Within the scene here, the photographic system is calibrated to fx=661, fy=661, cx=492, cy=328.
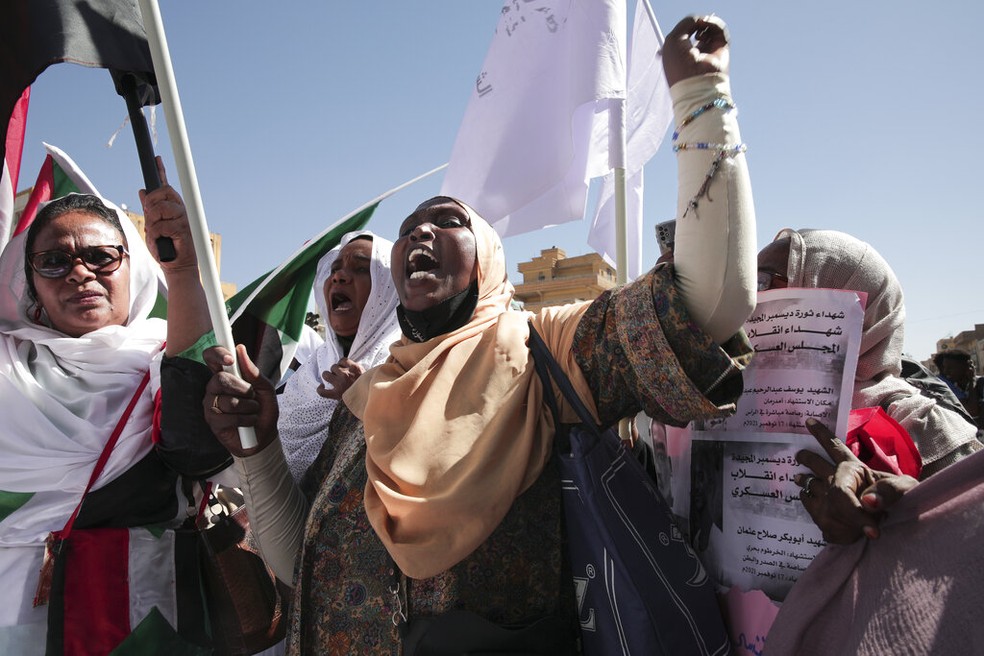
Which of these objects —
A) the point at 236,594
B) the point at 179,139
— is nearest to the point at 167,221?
the point at 179,139

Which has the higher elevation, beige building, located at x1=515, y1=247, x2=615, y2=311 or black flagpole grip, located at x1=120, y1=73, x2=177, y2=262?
black flagpole grip, located at x1=120, y1=73, x2=177, y2=262

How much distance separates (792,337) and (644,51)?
6.74 ft

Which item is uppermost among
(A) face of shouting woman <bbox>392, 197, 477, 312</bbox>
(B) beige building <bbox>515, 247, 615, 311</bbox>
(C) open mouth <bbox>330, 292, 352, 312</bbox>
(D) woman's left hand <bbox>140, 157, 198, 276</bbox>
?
(D) woman's left hand <bbox>140, 157, 198, 276</bbox>

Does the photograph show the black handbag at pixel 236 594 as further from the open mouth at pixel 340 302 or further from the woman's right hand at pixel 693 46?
the woman's right hand at pixel 693 46

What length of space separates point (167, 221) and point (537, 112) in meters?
1.53

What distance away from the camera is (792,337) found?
1506mm

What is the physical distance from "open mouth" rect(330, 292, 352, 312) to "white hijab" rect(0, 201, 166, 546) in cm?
79

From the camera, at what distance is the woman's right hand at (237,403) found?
1832 millimetres

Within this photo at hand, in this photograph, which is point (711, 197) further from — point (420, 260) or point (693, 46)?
point (420, 260)

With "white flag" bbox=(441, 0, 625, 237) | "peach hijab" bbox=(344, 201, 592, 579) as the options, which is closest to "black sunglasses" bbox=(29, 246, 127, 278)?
"peach hijab" bbox=(344, 201, 592, 579)

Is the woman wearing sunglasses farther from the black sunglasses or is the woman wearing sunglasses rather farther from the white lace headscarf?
the white lace headscarf

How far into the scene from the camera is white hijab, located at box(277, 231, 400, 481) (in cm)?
266

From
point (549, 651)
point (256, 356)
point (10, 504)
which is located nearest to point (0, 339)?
point (10, 504)

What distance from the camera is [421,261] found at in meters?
1.87
